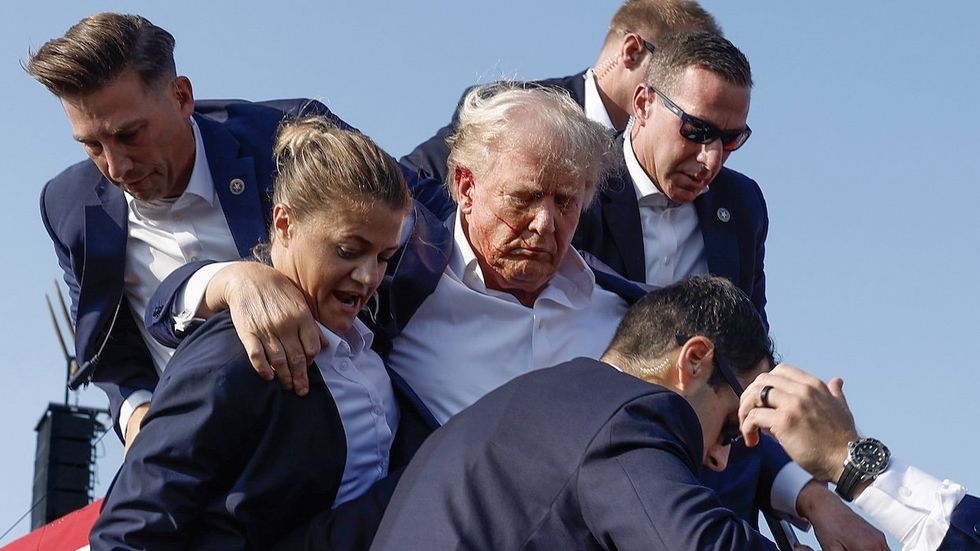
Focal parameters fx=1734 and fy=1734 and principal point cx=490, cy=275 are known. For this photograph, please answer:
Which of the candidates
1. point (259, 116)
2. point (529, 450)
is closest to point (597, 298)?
point (259, 116)

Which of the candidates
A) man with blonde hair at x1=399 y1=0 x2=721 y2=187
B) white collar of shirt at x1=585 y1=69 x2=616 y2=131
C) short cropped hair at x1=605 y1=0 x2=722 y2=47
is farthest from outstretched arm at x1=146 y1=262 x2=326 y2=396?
short cropped hair at x1=605 y1=0 x2=722 y2=47

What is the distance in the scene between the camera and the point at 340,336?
4.41m

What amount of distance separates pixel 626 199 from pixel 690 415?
2233mm

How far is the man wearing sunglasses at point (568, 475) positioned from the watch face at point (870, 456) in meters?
0.54

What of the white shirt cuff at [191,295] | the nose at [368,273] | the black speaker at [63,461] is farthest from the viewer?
the black speaker at [63,461]

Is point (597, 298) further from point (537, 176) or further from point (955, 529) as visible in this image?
point (955, 529)

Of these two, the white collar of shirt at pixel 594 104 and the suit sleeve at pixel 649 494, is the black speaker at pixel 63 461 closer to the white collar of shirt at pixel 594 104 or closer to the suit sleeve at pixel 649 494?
the white collar of shirt at pixel 594 104

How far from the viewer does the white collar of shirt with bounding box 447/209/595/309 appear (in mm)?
5000

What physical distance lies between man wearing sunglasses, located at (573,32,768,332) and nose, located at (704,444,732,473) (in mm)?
1619

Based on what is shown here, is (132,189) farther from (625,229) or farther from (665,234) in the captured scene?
(665,234)


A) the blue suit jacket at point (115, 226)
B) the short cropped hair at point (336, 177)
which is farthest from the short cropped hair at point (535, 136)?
the short cropped hair at point (336, 177)

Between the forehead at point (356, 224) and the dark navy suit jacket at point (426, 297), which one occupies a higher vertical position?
the forehead at point (356, 224)

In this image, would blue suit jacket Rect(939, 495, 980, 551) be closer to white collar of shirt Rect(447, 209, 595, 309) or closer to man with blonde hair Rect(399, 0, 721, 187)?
white collar of shirt Rect(447, 209, 595, 309)

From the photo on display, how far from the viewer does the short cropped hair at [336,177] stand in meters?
4.23
